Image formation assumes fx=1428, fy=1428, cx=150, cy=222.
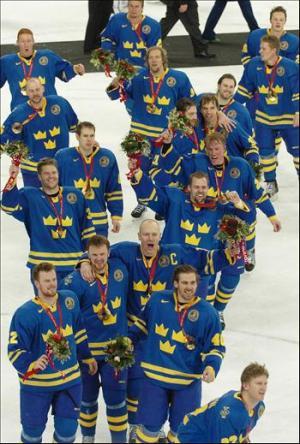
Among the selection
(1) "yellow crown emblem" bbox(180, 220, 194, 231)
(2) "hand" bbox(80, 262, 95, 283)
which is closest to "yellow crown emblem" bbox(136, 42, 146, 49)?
(1) "yellow crown emblem" bbox(180, 220, 194, 231)

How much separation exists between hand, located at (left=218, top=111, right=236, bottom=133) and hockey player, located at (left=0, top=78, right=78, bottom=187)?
1.43 meters

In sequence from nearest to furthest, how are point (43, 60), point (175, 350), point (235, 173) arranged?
point (175, 350), point (235, 173), point (43, 60)

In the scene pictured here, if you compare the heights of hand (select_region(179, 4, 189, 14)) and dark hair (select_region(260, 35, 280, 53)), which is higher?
hand (select_region(179, 4, 189, 14))

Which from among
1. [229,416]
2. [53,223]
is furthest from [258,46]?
[229,416]

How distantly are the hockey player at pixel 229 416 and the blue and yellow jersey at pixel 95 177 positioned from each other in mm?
3142

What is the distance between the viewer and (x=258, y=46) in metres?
14.2

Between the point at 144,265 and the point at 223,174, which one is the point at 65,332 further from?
the point at 223,174

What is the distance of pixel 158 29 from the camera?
46.9 feet

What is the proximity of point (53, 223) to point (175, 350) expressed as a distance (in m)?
1.88

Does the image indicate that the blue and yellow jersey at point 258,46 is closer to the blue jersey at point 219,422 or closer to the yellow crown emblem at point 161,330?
the yellow crown emblem at point 161,330

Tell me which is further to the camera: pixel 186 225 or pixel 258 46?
pixel 258 46

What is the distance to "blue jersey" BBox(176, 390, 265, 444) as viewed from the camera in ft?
27.3

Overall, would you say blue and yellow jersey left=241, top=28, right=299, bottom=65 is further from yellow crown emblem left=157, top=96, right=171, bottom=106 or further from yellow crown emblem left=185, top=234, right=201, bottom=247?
yellow crown emblem left=185, top=234, right=201, bottom=247

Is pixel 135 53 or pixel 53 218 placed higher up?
pixel 135 53
